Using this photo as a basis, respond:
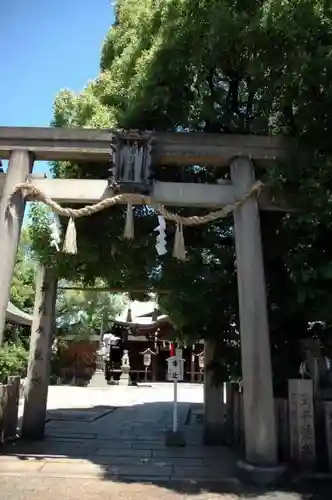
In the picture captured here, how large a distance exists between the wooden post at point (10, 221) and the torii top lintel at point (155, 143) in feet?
0.78

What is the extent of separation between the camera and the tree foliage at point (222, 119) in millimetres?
6141

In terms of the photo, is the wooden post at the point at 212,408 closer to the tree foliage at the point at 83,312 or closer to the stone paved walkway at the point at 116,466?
the stone paved walkway at the point at 116,466

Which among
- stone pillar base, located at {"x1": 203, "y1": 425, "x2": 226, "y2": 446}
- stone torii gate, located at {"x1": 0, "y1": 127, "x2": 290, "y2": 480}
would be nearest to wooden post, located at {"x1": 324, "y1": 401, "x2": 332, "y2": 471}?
stone torii gate, located at {"x1": 0, "y1": 127, "x2": 290, "y2": 480}

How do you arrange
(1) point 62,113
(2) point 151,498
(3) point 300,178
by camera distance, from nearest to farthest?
1. (2) point 151,498
2. (3) point 300,178
3. (1) point 62,113

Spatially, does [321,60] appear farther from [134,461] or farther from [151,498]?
[134,461]

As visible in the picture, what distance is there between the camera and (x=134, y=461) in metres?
6.96

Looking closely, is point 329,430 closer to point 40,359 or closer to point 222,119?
point 222,119

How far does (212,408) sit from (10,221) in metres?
5.02

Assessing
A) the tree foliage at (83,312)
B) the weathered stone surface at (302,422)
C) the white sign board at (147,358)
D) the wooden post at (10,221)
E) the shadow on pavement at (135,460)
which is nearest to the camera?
the shadow on pavement at (135,460)

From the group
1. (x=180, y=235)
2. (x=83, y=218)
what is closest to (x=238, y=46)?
(x=180, y=235)

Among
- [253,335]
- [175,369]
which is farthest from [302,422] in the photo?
[175,369]

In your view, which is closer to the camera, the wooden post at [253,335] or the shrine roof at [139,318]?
the wooden post at [253,335]

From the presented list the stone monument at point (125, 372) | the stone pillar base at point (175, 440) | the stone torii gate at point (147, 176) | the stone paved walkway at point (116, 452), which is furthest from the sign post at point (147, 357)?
the stone torii gate at point (147, 176)

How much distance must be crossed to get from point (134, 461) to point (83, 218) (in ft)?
12.8
